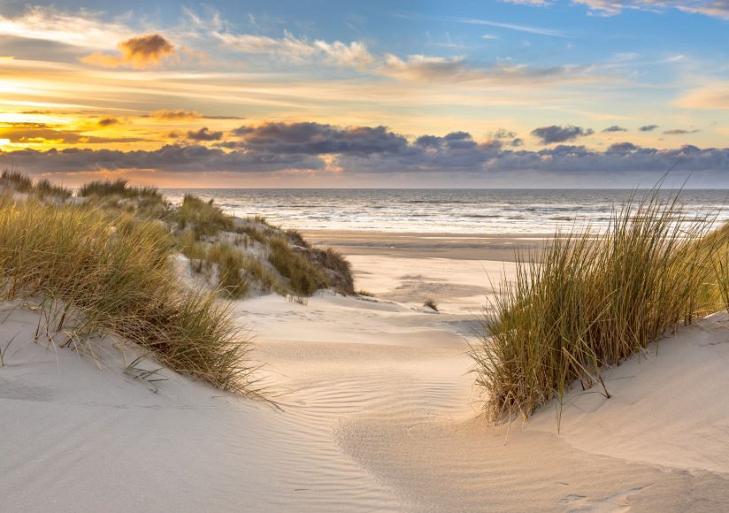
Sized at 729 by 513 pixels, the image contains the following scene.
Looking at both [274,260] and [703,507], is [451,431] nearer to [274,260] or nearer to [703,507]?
[703,507]

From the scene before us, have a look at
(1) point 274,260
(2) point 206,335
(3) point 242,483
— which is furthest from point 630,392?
(1) point 274,260

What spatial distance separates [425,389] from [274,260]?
1028cm

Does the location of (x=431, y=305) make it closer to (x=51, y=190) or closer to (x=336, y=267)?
(x=336, y=267)

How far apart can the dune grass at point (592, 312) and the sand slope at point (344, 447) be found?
0.17m

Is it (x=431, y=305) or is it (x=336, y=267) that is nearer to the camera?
(x=431, y=305)

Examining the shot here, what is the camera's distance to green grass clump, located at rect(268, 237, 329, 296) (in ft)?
51.3

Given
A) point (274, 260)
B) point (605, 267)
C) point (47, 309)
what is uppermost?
point (605, 267)

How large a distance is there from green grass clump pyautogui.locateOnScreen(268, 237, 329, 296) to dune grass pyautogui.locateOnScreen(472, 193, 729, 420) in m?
10.8

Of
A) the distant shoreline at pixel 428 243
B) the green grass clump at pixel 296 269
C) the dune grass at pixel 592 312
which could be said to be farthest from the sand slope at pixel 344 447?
the distant shoreline at pixel 428 243

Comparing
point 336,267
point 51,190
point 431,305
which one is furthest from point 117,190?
point 431,305

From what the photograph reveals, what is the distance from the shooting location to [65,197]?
55.4 ft

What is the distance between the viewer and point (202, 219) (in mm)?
17859

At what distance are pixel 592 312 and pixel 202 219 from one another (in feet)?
48.0

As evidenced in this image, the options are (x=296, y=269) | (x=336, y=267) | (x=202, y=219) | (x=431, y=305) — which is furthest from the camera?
(x=336, y=267)
